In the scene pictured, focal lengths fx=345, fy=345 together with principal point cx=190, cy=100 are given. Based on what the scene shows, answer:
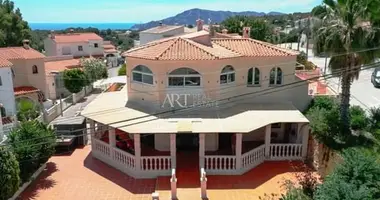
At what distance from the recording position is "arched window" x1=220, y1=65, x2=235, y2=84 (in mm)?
28016

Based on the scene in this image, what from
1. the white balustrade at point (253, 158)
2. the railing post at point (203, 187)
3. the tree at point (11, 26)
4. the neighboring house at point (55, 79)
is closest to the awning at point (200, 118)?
the white balustrade at point (253, 158)

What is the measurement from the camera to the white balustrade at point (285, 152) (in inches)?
1041

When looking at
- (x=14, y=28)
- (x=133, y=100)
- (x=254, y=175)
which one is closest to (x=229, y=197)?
(x=254, y=175)

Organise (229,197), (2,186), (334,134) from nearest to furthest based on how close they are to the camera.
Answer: (2,186), (229,197), (334,134)

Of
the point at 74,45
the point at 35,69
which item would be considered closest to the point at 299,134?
the point at 35,69

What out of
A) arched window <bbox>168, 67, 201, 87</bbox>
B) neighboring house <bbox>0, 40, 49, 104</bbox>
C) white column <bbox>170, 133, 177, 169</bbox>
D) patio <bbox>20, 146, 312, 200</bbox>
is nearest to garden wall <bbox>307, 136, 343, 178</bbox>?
patio <bbox>20, 146, 312, 200</bbox>

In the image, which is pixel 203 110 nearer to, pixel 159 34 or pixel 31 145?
pixel 31 145

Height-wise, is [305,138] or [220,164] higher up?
[305,138]

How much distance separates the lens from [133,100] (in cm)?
2961

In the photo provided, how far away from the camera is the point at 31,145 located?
74.4ft

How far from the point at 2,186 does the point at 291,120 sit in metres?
19.1

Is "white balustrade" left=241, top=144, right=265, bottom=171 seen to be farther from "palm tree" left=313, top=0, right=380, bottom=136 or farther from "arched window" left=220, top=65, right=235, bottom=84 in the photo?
"arched window" left=220, top=65, right=235, bottom=84

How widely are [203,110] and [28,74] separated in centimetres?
3452

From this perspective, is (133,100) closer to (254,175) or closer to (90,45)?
(254,175)
